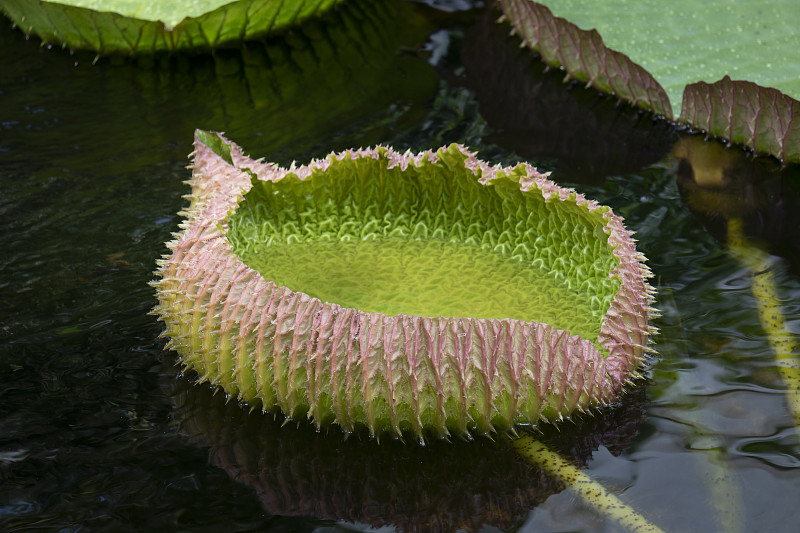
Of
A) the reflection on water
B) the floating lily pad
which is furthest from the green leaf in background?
the reflection on water

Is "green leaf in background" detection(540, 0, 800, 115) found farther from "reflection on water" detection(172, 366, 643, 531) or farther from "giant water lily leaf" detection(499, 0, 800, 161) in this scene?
"reflection on water" detection(172, 366, 643, 531)

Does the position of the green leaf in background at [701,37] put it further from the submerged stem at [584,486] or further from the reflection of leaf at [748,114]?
the submerged stem at [584,486]

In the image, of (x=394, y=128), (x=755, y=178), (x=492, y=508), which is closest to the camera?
(x=492, y=508)

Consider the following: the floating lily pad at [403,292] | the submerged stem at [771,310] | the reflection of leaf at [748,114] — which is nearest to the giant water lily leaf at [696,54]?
the reflection of leaf at [748,114]

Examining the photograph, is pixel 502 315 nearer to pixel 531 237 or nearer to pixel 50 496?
pixel 531 237

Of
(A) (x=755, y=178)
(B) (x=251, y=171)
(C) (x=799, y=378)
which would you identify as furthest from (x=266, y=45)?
(C) (x=799, y=378)

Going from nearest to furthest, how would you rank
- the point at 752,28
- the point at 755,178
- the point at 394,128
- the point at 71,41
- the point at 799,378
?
1. the point at 799,378
2. the point at 755,178
3. the point at 394,128
4. the point at 752,28
5. the point at 71,41
